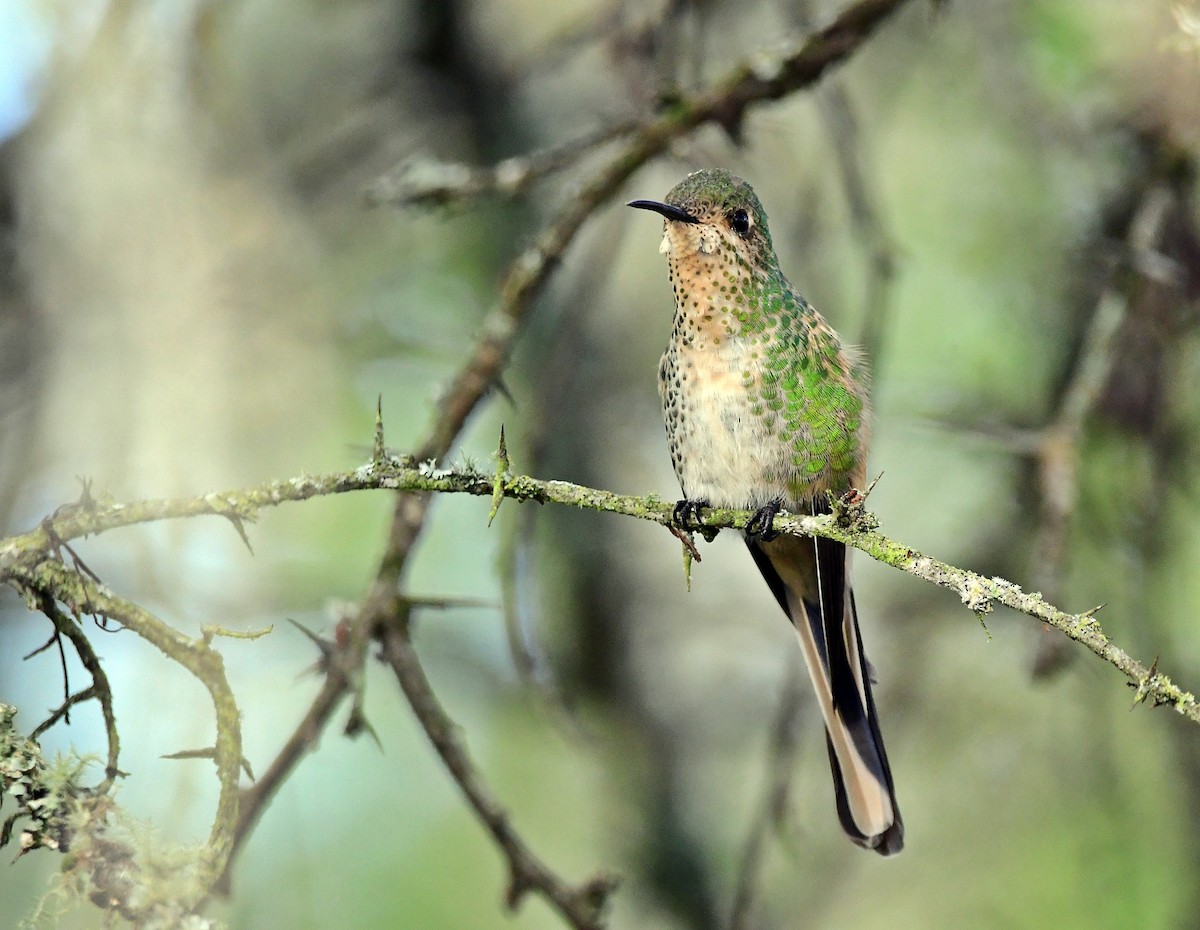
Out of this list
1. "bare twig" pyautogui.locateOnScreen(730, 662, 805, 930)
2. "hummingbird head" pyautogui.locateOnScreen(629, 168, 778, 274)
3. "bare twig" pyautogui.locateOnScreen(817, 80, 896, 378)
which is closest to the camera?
"hummingbird head" pyautogui.locateOnScreen(629, 168, 778, 274)

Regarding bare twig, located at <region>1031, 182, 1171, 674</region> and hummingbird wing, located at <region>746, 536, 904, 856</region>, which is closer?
hummingbird wing, located at <region>746, 536, 904, 856</region>

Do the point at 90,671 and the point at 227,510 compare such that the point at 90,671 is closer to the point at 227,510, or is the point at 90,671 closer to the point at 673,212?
the point at 227,510

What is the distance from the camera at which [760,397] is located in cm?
307

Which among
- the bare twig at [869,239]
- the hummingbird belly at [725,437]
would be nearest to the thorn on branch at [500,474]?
the hummingbird belly at [725,437]

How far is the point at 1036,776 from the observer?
6223mm

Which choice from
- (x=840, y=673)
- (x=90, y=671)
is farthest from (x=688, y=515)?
(x=90, y=671)

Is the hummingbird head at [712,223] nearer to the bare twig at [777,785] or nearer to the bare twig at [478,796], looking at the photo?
the bare twig at [478,796]

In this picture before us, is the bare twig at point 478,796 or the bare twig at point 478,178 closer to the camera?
the bare twig at point 478,796

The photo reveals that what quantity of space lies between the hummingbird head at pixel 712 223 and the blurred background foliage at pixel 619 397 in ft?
4.49

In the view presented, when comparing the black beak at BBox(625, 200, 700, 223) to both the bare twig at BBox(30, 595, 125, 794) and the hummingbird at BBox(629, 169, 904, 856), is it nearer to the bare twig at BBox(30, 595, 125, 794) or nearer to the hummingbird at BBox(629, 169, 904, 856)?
the hummingbird at BBox(629, 169, 904, 856)

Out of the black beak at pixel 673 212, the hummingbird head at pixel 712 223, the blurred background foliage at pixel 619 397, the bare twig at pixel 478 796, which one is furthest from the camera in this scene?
the blurred background foliage at pixel 619 397

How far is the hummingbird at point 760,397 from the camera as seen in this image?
301 centimetres

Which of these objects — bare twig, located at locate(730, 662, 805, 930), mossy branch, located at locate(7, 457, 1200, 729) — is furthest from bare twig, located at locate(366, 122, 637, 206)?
mossy branch, located at locate(7, 457, 1200, 729)

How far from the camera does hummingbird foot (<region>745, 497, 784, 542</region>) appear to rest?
288 cm
